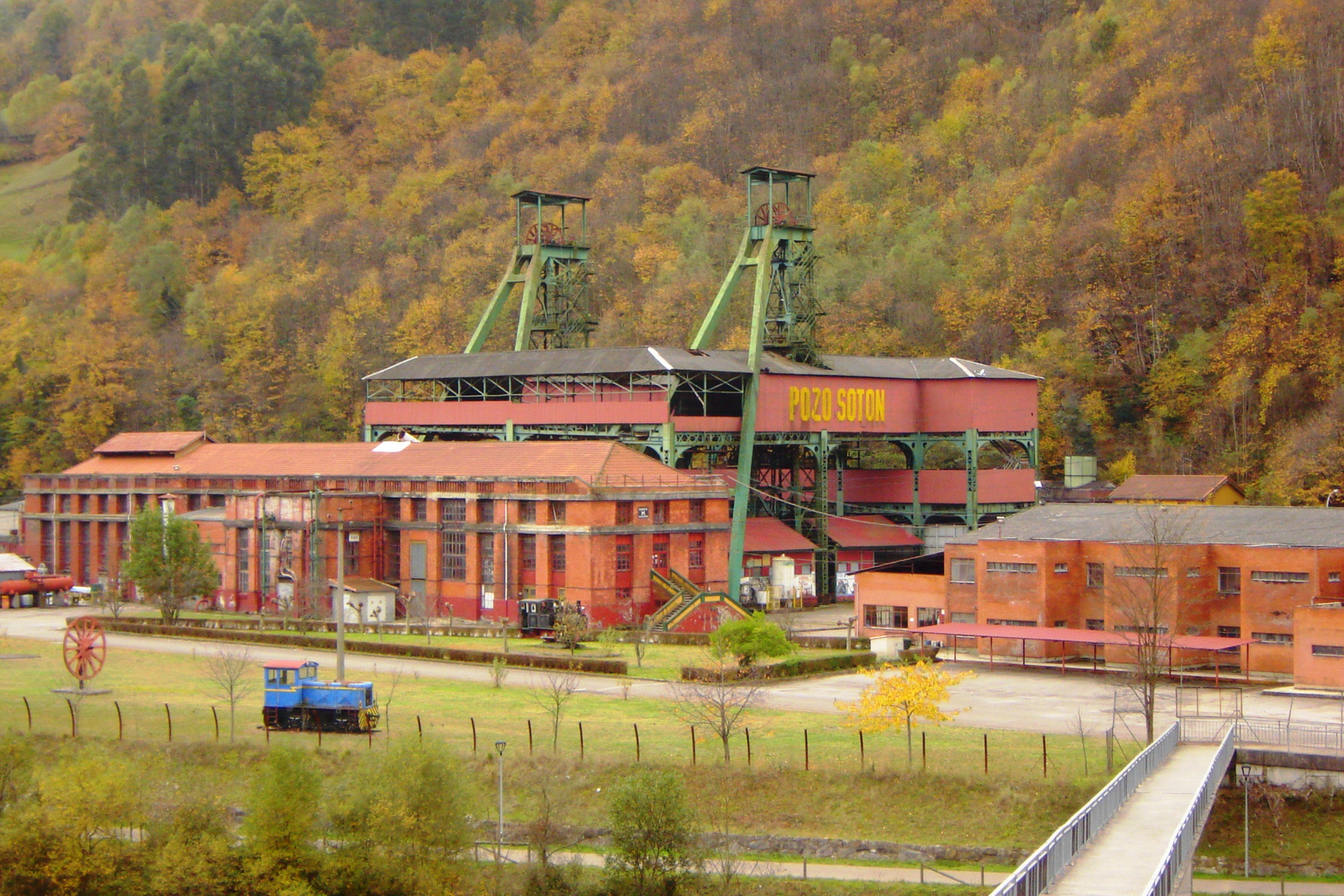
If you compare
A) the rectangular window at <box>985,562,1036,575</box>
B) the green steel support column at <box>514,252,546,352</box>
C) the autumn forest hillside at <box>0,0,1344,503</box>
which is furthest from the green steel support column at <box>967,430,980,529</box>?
the green steel support column at <box>514,252,546,352</box>

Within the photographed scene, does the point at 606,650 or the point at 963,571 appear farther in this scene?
the point at 963,571

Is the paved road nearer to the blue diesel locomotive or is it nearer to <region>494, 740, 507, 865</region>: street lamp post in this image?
the blue diesel locomotive

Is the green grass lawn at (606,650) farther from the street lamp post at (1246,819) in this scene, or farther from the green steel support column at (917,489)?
the green steel support column at (917,489)

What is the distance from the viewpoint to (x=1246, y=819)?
3272 cm

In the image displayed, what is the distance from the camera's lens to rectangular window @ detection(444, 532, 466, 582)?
63000 millimetres

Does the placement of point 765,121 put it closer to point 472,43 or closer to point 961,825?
point 472,43

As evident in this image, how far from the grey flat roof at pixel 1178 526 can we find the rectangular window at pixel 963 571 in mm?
655

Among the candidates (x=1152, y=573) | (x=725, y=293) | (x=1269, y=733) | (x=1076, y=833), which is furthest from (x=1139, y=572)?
(x=725, y=293)

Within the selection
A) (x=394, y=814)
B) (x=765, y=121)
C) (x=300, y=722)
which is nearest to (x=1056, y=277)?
(x=765, y=121)

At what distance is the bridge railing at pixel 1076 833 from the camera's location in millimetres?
22141

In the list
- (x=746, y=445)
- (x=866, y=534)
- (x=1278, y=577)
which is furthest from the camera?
(x=866, y=534)

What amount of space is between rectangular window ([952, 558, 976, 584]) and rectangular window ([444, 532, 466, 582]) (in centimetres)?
1993

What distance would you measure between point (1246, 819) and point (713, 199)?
89.3 meters

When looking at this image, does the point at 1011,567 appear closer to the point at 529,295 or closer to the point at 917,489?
the point at 917,489
